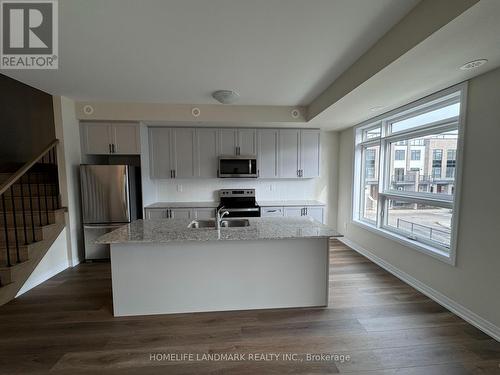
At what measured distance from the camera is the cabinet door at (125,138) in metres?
3.60

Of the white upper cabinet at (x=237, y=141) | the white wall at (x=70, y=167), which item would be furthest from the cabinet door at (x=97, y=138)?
the white upper cabinet at (x=237, y=141)

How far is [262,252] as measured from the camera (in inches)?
88.3

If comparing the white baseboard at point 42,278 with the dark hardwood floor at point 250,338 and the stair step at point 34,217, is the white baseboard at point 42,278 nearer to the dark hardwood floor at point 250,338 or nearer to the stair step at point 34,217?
the dark hardwood floor at point 250,338

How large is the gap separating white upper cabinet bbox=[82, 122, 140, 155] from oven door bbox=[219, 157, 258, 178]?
1.48 metres

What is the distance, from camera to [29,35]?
1.80 metres

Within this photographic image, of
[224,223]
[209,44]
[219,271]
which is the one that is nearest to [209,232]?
[219,271]

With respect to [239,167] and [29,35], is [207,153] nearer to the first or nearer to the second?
[239,167]

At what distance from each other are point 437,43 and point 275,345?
253cm

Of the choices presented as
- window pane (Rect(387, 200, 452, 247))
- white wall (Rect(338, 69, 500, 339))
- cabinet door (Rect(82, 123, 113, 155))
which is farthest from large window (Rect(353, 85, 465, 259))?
cabinet door (Rect(82, 123, 113, 155))

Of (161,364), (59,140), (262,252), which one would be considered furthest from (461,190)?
(59,140)

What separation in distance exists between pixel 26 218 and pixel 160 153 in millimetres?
2012

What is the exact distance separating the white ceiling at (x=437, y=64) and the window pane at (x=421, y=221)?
137 cm

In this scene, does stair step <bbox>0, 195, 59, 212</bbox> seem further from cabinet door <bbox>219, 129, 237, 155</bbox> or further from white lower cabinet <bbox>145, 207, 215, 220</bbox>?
cabinet door <bbox>219, 129, 237, 155</bbox>

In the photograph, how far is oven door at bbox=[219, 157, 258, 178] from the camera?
408 centimetres
